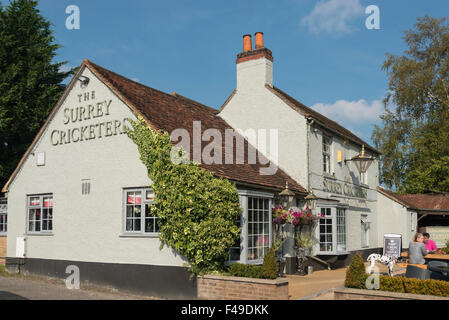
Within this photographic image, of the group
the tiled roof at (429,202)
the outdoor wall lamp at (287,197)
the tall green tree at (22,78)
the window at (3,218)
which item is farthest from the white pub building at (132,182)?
the tall green tree at (22,78)

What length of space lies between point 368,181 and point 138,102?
14.5 metres

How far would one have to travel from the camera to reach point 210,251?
1115 cm

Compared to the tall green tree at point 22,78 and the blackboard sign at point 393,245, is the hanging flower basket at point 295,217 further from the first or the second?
the tall green tree at point 22,78

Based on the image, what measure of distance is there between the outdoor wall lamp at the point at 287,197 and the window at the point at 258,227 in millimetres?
713

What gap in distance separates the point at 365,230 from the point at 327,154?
20.6ft

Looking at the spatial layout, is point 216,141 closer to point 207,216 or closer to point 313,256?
point 207,216

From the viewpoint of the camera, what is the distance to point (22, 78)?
2723cm

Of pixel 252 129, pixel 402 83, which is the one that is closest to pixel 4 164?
pixel 252 129

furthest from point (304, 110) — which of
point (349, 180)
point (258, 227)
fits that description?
point (258, 227)

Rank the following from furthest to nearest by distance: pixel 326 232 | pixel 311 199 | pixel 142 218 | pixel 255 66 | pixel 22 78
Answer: pixel 22 78
pixel 255 66
pixel 326 232
pixel 311 199
pixel 142 218

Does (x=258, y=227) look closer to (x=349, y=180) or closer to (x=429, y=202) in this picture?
(x=349, y=180)

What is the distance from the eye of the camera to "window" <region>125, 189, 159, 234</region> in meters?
12.7

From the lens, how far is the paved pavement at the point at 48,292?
38.9 feet
